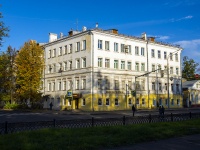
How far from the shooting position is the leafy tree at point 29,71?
165 ft

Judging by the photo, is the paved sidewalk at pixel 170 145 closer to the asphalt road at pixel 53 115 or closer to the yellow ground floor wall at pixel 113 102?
the asphalt road at pixel 53 115

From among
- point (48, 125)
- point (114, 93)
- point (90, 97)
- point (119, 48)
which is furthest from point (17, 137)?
point (119, 48)

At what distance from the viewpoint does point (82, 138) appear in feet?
40.9

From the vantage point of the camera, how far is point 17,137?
1235 cm

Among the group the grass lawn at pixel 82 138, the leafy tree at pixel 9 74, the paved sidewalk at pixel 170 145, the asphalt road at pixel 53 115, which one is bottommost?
the asphalt road at pixel 53 115

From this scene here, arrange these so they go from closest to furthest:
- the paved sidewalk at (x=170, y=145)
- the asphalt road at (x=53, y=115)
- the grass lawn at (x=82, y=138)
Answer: the grass lawn at (x=82, y=138) → the paved sidewalk at (x=170, y=145) → the asphalt road at (x=53, y=115)

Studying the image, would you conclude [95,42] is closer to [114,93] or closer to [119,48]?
[119,48]

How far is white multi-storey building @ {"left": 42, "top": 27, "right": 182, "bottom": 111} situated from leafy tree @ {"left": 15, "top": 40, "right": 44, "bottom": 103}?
509 centimetres

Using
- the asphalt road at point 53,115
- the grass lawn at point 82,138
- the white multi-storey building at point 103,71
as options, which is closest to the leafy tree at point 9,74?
the white multi-storey building at point 103,71

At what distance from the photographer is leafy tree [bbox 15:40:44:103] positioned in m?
50.2

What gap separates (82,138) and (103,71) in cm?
3710

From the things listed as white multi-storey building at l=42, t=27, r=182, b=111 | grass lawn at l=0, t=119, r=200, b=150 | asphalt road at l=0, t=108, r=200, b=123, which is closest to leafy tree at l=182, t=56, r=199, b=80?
white multi-storey building at l=42, t=27, r=182, b=111

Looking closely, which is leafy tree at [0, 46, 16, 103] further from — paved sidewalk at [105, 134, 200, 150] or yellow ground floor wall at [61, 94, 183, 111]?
paved sidewalk at [105, 134, 200, 150]

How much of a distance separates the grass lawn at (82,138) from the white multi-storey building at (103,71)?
30.7m
